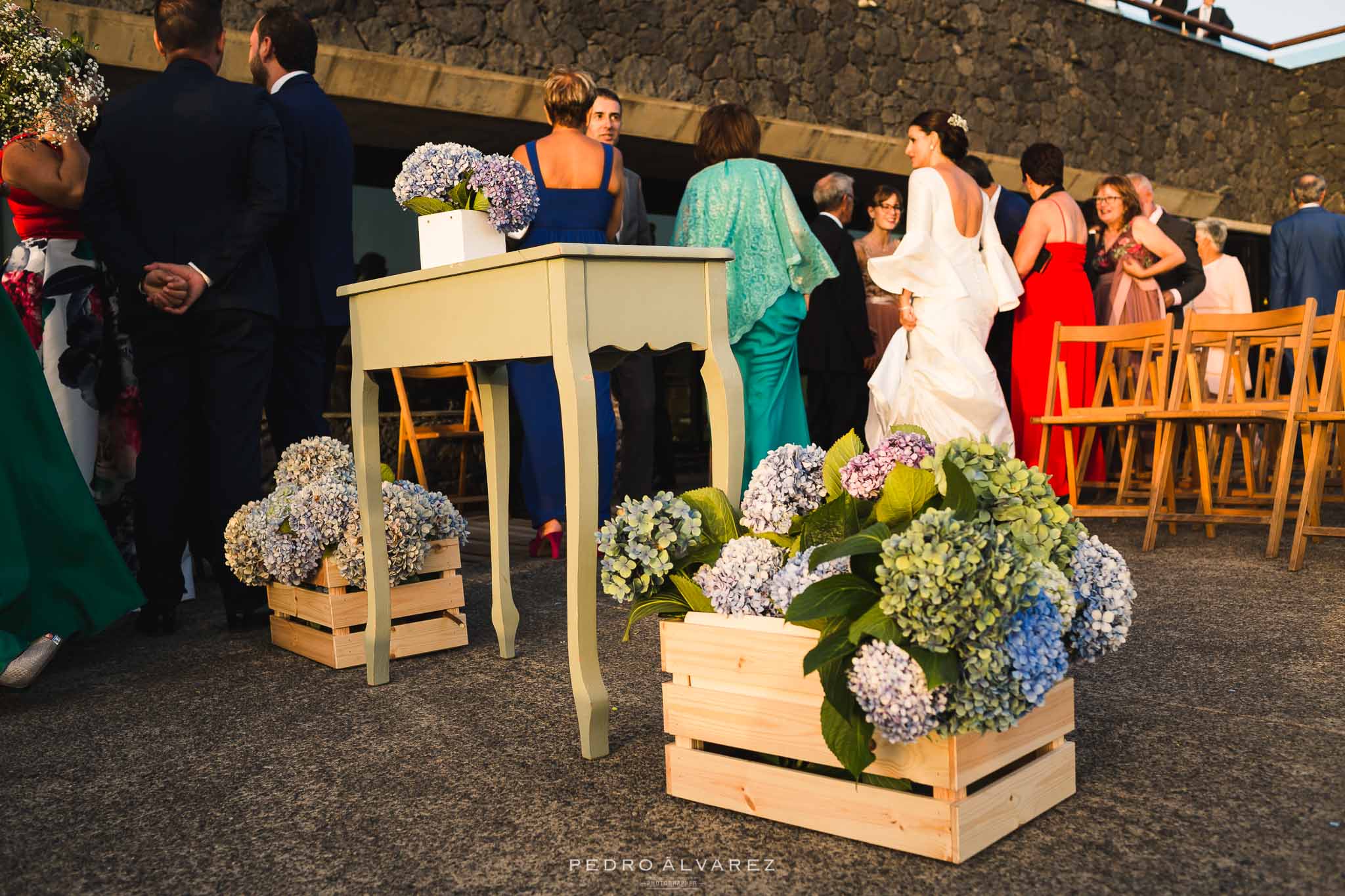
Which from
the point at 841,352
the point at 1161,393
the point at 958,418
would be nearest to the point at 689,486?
the point at 841,352

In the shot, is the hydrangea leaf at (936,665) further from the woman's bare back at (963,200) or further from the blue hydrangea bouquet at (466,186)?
the woman's bare back at (963,200)

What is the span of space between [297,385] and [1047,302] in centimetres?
406

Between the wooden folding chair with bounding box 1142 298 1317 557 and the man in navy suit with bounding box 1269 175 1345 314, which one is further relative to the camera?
the man in navy suit with bounding box 1269 175 1345 314

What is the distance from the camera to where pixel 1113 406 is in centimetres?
562

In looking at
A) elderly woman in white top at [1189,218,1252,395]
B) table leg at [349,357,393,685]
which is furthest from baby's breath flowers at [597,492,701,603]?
elderly woman in white top at [1189,218,1252,395]

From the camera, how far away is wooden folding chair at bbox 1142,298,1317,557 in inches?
162

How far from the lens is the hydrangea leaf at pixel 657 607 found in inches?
76.6

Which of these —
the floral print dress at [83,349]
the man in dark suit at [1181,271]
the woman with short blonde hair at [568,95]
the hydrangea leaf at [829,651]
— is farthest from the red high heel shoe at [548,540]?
the man in dark suit at [1181,271]

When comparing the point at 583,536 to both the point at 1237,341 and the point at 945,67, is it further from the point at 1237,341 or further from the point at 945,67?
the point at 945,67

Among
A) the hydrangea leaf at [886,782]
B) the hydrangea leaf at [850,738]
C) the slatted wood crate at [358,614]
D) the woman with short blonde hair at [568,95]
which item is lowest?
the slatted wood crate at [358,614]

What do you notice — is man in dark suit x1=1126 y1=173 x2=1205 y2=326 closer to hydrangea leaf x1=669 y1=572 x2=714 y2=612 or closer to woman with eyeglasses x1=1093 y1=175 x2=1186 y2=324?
woman with eyeglasses x1=1093 y1=175 x2=1186 y2=324

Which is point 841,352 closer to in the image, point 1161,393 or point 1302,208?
point 1161,393

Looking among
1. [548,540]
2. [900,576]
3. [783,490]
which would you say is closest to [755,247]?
[548,540]

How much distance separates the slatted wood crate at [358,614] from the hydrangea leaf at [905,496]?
157 centimetres
